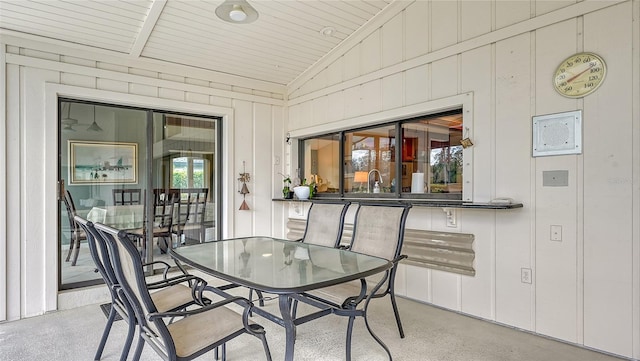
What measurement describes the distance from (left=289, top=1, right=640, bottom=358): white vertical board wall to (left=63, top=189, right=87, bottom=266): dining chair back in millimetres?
3440

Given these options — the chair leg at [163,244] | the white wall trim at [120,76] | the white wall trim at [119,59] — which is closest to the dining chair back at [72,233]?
the chair leg at [163,244]

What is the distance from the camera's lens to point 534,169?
281 centimetres

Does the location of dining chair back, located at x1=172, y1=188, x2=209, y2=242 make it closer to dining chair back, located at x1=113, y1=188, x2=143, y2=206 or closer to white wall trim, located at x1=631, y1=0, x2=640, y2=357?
dining chair back, located at x1=113, y1=188, x2=143, y2=206

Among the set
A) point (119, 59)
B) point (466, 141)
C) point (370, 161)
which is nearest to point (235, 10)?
point (119, 59)

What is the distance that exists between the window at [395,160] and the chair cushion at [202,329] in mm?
2383

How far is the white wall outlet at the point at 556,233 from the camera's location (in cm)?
267

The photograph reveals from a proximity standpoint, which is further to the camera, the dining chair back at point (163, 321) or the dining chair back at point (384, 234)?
the dining chair back at point (384, 234)

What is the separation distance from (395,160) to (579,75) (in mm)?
1807

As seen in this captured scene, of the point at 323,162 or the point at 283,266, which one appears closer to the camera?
the point at 283,266

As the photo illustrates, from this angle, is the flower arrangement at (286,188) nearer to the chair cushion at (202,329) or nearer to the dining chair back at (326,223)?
the dining chair back at (326,223)

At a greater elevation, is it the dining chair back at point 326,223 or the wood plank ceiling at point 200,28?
Result: the wood plank ceiling at point 200,28

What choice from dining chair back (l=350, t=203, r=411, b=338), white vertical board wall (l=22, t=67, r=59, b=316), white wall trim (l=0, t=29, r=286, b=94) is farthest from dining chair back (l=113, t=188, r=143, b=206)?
dining chair back (l=350, t=203, r=411, b=338)

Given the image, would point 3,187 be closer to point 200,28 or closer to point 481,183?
point 200,28

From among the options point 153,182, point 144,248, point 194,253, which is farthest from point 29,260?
point 194,253
